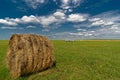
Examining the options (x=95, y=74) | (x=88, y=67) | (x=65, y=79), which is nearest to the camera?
(x=65, y=79)

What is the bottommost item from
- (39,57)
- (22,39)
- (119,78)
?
(119,78)

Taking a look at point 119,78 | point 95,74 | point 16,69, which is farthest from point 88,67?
point 16,69

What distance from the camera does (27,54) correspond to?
48.7 ft

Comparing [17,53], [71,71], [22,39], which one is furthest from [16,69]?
[71,71]

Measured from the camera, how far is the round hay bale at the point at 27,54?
14.9 m

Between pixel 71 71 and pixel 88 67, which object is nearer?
pixel 71 71

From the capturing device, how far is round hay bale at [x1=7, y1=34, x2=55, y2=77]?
14875 millimetres

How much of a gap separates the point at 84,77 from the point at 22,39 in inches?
217

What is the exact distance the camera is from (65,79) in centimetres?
1439

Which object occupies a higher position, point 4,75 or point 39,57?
point 39,57

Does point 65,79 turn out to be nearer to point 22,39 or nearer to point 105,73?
point 105,73

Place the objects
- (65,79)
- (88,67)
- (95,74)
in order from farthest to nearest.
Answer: (88,67), (95,74), (65,79)

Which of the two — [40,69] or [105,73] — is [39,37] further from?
[105,73]

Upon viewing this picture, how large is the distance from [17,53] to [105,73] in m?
7.17
